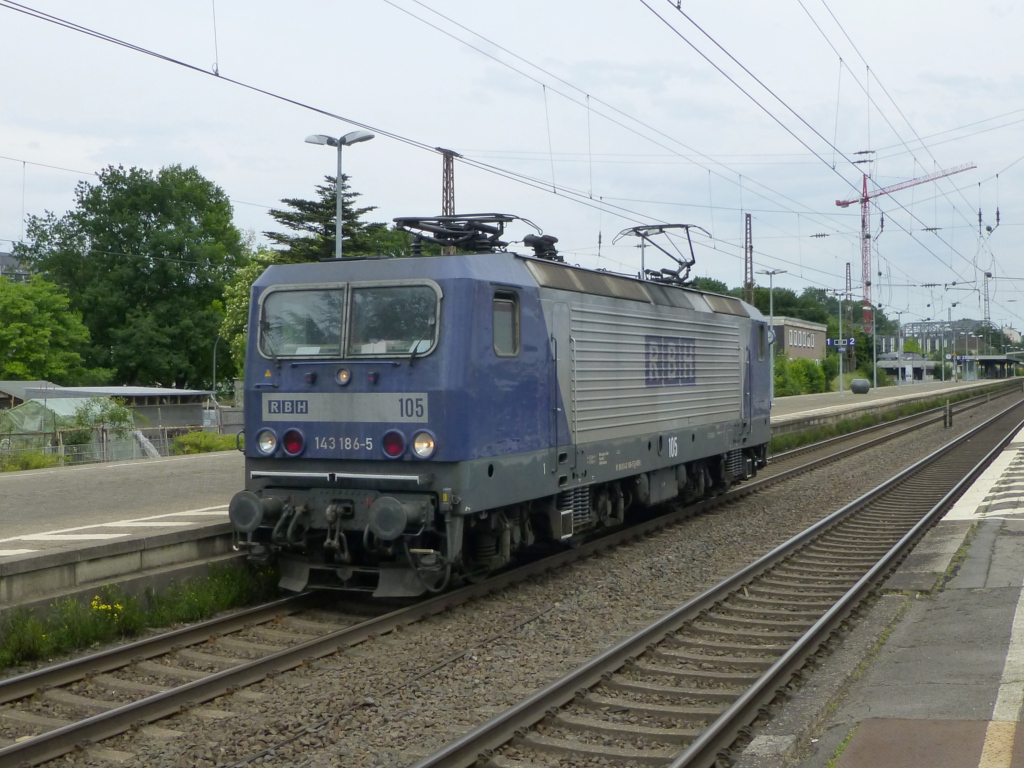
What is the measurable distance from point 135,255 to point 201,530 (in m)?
51.9

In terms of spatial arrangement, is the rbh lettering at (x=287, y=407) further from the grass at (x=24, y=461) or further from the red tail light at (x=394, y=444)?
the grass at (x=24, y=461)

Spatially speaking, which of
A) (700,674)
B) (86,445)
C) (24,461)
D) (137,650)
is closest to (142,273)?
(86,445)

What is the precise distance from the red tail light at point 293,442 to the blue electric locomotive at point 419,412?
0.04 ft

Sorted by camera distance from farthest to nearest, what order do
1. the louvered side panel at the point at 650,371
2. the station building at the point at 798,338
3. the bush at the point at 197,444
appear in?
the station building at the point at 798,338, the bush at the point at 197,444, the louvered side panel at the point at 650,371

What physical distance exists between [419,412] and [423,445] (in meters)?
0.28

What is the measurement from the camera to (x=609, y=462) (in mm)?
11992

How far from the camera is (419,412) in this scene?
9.21m

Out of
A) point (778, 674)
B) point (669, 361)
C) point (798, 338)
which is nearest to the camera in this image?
point (778, 674)

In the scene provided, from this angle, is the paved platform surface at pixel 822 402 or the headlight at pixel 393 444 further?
the paved platform surface at pixel 822 402

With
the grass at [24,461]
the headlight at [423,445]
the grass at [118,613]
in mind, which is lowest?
the grass at [118,613]

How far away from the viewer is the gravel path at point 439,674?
6168mm

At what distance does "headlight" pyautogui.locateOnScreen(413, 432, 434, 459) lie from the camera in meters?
9.12

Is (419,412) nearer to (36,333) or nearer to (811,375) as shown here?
(36,333)

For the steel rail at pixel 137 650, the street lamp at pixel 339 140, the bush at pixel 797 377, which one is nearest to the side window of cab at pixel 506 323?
the steel rail at pixel 137 650
